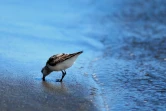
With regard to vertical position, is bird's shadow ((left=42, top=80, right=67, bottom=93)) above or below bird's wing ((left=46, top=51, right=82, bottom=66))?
below

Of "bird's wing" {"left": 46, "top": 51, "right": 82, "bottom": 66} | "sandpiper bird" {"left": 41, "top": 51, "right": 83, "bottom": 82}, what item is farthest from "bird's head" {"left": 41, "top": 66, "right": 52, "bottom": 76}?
"bird's wing" {"left": 46, "top": 51, "right": 82, "bottom": 66}

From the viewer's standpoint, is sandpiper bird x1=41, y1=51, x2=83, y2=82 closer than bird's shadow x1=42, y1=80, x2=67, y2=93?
No

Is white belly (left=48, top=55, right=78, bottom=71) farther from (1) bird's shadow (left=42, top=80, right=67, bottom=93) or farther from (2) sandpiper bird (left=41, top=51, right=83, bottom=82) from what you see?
(1) bird's shadow (left=42, top=80, right=67, bottom=93)

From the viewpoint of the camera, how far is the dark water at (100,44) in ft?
29.6

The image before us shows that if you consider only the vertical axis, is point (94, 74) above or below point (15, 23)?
below

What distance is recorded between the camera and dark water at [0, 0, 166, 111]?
901cm

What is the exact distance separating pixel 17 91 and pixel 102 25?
12536 millimetres

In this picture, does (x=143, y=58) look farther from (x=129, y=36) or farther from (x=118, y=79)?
(x=129, y=36)

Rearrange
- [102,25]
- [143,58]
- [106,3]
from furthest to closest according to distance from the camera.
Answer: [106,3], [102,25], [143,58]

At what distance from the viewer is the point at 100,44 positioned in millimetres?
15859

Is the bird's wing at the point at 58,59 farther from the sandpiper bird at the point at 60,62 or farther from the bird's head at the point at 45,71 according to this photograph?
the bird's head at the point at 45,71

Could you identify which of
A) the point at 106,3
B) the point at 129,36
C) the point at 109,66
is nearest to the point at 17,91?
the point at 109,66

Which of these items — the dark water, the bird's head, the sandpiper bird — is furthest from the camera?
the bird's head

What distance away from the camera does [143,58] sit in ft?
43.4
